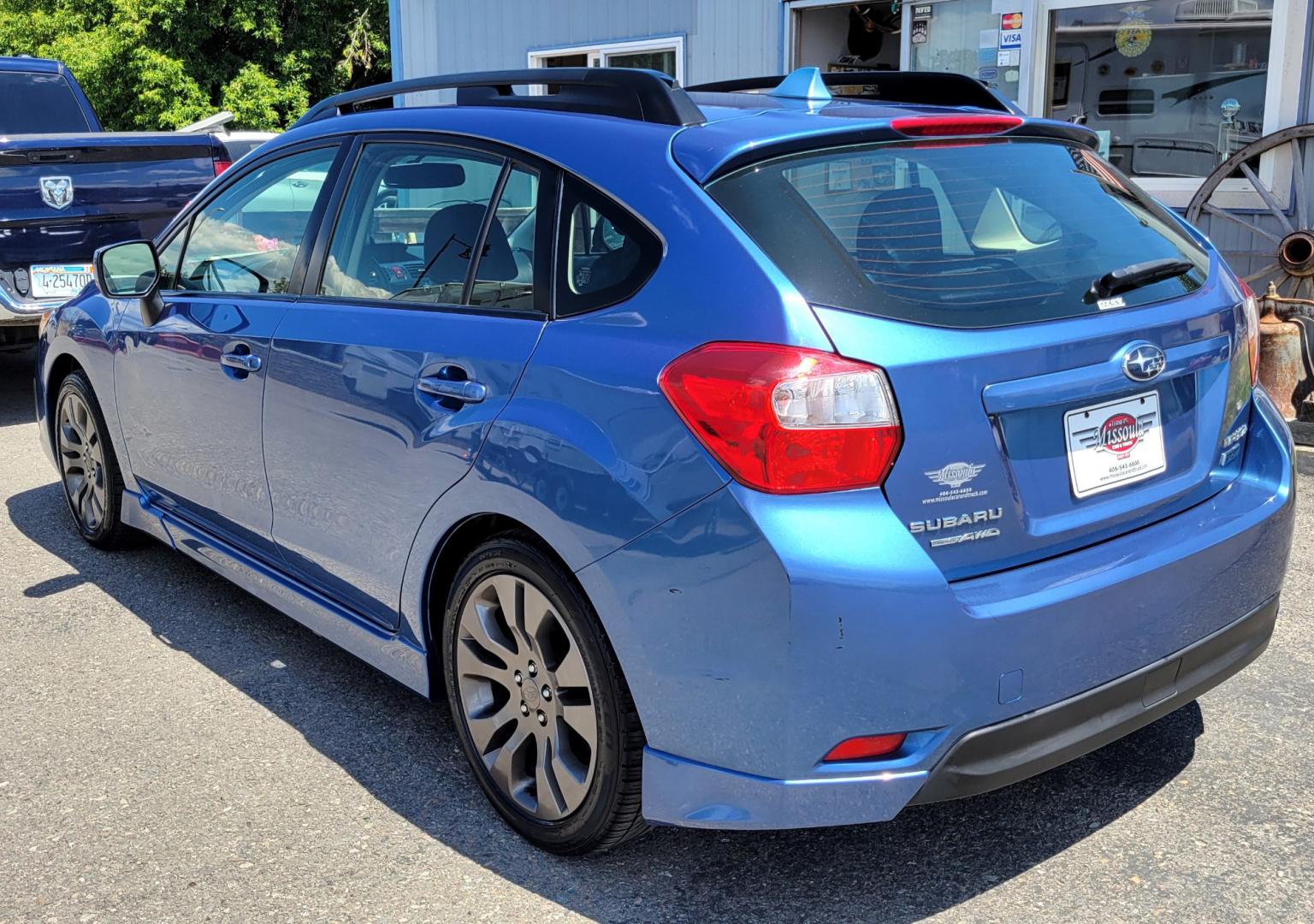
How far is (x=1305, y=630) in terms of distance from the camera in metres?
4.11

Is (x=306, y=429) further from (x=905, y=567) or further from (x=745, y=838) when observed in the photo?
(x=905, y=567)

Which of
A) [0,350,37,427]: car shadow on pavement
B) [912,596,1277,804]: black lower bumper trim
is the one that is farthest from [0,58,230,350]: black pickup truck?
[912,596,1277,804]: black lower bumper trim

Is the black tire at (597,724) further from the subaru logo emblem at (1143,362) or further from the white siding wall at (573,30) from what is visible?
the white siding wall at (573,30)

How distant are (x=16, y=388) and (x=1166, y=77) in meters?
8.34

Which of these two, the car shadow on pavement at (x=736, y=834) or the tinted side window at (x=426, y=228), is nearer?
the car shadow on pavement at (x=736, y=834)

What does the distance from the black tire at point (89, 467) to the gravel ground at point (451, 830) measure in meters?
0.98

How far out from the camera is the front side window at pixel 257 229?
147 inches

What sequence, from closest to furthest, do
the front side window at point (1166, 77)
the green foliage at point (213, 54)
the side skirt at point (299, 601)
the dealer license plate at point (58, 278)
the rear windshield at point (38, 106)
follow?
the side skirt at point (299, 601) → the dealer license plate at point (58, 278) → the front side window at point (1166, 77) → the rear windshield at point (38, 106) → the green foliage at point (213, 54)

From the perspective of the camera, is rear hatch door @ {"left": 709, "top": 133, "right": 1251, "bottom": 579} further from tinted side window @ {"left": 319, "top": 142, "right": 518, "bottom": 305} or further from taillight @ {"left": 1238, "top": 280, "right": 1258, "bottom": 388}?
tinted side window @ {"left": 319, "top": 142, "right": 518, "bottom": 305}

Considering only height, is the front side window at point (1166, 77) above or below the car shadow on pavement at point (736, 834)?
above

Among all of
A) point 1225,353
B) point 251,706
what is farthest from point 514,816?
point 1225,353

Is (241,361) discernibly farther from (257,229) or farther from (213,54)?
(213,54)

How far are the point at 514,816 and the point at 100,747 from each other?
1.30 meters

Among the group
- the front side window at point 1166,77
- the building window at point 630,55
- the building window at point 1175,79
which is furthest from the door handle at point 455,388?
the building window at point 630,55
